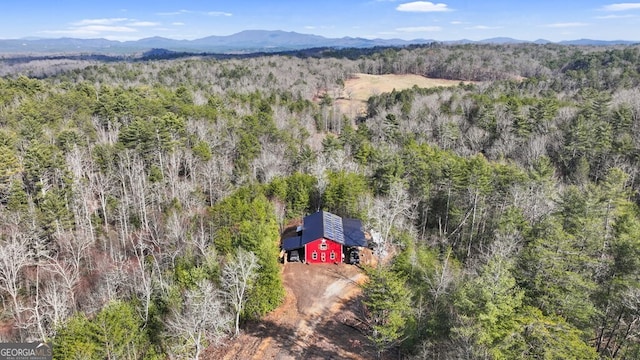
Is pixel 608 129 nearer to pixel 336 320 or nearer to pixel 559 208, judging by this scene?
pixel 559 208

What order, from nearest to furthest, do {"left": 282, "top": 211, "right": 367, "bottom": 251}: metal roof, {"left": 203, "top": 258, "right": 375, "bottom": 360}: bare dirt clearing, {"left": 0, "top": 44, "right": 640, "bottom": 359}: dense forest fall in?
{"left": 0, "top": 44, "right": 640, "bottom": 359}: dense forest < {"left": 203, "top": 258, "right": 375, "bottom": 360}: bare dirt clearing < {"left": 282, "top": 211, "right": 367, "bottom": 251}: metal roof

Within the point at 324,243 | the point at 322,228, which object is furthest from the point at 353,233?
the point at 324,243

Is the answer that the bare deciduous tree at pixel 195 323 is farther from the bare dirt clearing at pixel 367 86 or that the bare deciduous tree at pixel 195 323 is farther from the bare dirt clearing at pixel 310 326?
the bare dirt clearing at pixel 367 86

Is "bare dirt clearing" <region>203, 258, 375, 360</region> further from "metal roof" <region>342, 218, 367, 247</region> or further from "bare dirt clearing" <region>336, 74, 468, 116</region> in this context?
"bare dirt clearing" <region>336, 74, 468, 116</region>

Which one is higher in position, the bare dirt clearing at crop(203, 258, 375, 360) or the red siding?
the red siding

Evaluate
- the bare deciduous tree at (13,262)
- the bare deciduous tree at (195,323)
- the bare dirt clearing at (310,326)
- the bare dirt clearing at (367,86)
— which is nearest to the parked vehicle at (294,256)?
the bare dirt clearing at (310,326)

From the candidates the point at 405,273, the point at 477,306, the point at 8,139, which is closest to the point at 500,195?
the point at 405,273

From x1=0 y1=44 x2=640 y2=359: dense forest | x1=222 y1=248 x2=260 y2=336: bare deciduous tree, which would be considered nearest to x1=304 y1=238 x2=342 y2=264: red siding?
x1=0 y1=44 x2=640 y2=359: dense forest
